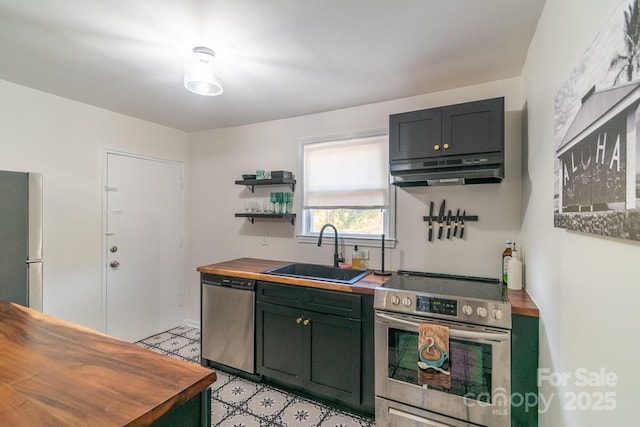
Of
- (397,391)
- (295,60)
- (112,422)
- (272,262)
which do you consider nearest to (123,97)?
(295,60)

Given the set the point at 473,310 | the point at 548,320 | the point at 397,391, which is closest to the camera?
the point at 548,320

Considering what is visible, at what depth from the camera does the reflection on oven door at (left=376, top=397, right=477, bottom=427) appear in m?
1.77

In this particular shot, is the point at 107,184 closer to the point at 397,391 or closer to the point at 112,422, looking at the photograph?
the point at 112,422

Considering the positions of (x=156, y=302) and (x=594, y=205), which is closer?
(x=594, y=205)

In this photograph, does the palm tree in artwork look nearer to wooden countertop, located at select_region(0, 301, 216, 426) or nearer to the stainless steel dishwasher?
wooden countertop, located at select_region(0, 301, 216, 426)

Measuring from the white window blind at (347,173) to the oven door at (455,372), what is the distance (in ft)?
3.83

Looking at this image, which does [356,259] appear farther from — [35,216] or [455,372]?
[35,216]

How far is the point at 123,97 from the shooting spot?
8.70ft

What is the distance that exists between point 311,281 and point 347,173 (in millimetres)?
1178

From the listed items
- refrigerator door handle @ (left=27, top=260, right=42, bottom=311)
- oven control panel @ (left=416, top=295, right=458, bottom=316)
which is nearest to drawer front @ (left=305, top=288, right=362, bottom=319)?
oven control panel @ (left=416, top=295, right=458, bottom=316)

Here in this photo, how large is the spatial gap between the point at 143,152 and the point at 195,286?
175 cm

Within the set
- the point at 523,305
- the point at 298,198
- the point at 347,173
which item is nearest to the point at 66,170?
the point at 298,198

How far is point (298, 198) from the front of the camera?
10.3 ft

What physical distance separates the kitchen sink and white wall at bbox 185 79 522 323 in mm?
102
